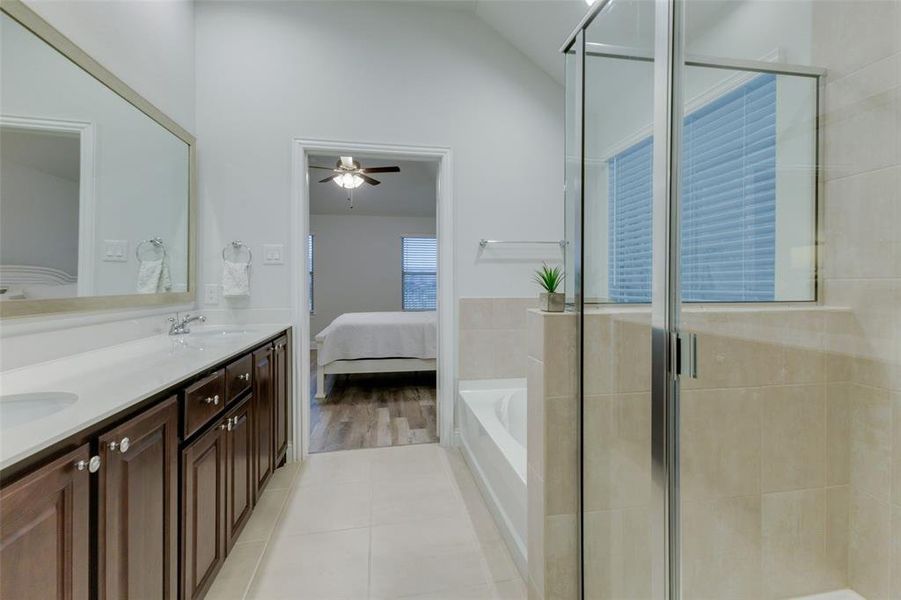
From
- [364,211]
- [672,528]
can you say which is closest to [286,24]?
[672,528]

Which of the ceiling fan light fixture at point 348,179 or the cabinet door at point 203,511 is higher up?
the ceiling fan light fixture at point 348,179

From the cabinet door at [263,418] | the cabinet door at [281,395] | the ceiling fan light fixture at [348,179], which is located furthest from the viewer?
the ceiling fan light fixture at [348,179]

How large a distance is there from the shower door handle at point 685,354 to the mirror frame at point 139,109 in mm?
1966

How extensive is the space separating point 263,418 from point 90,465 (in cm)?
124

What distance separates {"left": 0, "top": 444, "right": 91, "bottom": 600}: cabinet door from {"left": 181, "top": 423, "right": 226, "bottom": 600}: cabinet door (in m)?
0.43

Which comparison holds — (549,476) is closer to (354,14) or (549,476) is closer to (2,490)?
(2,490)

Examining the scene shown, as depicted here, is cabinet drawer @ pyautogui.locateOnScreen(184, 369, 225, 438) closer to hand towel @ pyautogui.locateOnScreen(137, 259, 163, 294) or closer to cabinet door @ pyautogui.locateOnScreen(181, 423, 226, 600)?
cabinet door @ pyautogui.locateOnScreen(181, 423, 226, 600)

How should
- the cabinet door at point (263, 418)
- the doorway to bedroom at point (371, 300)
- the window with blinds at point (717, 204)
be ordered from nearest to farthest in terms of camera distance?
the window with blinds at point (717, 204) < the cabinet door at point (263, 418) < the doorway to bedroom at point (371, 300)

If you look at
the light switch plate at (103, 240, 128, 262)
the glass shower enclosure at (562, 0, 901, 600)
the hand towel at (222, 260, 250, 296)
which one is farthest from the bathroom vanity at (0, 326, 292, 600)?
the glass shower enclosure at (562, 0, 901, 600)

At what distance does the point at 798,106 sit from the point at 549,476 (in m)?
1.47

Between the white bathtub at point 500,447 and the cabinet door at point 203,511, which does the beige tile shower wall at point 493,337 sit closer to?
the white bathtub at point 500,447

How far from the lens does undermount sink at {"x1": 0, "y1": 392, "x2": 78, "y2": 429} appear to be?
1.03 metres

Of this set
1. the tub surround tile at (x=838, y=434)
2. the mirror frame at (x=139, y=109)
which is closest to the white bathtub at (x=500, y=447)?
the tub surround tile at (x=838, y=434)

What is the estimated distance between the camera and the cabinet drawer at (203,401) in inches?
49.4
